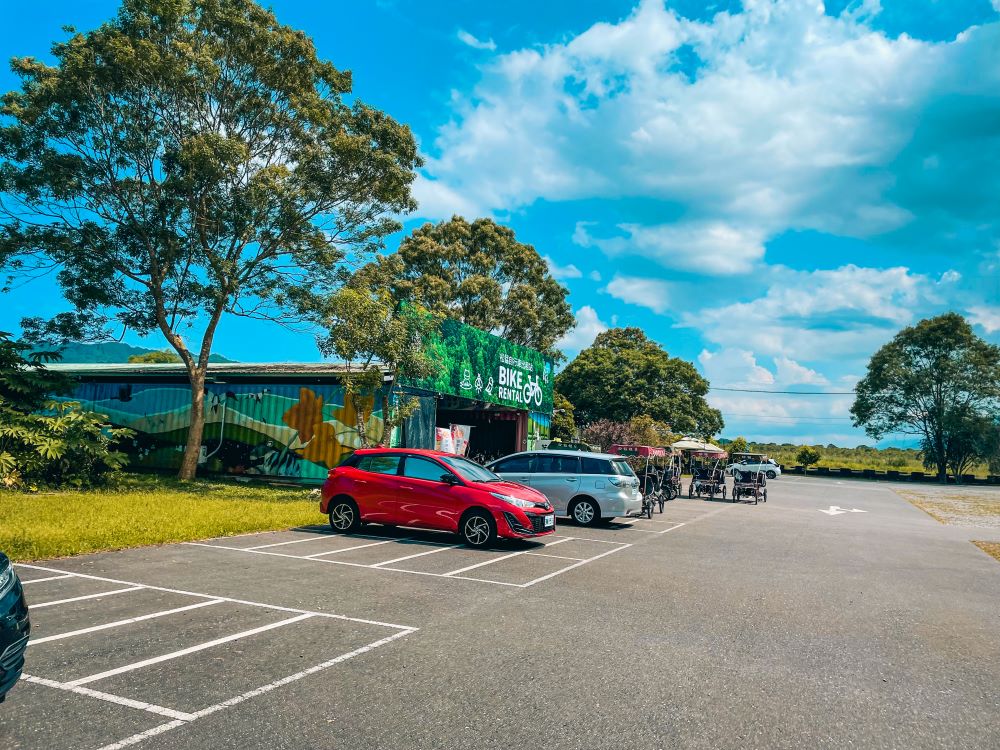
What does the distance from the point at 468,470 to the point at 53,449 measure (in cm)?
1025

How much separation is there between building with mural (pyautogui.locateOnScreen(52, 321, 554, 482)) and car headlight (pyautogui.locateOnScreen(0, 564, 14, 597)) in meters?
15.0

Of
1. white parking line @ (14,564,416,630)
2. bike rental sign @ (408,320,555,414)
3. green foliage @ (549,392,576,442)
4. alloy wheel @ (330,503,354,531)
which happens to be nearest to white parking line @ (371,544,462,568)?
alloy wheel @ (330,503,354,531)

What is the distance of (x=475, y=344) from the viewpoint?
81.0 ft

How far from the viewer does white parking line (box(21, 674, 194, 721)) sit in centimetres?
417

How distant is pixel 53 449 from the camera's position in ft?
51.5

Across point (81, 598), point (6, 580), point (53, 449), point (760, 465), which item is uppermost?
point (53, 449)

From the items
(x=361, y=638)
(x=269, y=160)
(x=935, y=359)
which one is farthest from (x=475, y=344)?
(x=935, y=359)

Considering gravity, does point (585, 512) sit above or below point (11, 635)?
below

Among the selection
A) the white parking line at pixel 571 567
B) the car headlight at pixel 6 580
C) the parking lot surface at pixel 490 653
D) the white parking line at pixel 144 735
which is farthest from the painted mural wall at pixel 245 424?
the white parking line at pixel 144 735

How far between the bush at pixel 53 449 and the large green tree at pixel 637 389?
3764cm

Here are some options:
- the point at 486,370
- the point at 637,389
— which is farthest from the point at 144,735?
the point at 637,389

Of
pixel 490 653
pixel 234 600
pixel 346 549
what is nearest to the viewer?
pixel 490 653

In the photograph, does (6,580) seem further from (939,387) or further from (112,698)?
(939,387)

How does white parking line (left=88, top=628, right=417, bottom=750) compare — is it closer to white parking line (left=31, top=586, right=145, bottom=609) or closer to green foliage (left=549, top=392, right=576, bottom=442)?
white parking line (left=31, top=586, right=145, bottom=609)
